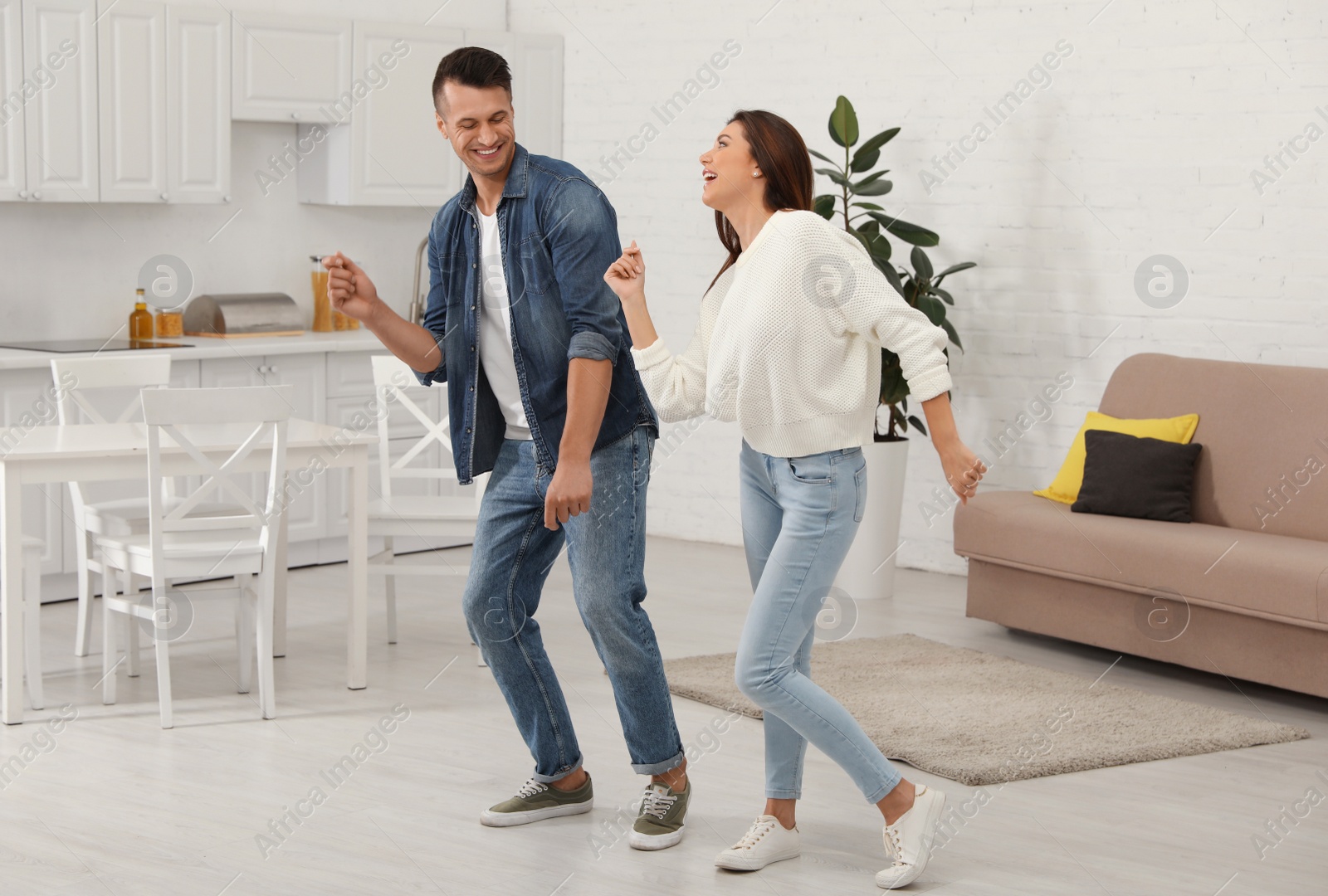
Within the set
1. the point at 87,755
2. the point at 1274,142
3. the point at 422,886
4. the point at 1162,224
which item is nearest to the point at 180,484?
the point at 87,755

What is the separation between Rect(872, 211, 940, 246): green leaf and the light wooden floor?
1.63 meters

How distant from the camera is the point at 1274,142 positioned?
497 centimetres

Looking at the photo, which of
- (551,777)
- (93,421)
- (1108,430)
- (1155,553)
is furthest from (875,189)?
(551,777)

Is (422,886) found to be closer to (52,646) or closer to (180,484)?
(52,646)

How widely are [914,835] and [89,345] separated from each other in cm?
398

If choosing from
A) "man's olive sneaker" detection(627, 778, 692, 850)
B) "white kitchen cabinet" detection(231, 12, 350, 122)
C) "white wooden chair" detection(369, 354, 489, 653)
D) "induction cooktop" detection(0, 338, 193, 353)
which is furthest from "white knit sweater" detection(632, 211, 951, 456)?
"white kitchen cabinet" detection(231, 12, 350, 122)

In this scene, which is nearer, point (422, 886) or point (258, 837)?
point (422, 886)

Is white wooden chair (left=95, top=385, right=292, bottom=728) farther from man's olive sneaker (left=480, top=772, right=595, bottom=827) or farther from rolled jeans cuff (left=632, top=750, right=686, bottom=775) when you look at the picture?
rolled jeans cuff (left=632, top=750, right=686, bottom=775)

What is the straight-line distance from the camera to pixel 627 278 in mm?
2641

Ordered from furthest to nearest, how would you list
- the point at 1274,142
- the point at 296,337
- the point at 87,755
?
1. the point at 296,337
2. the point at 1274,142
3. the point at 87,755

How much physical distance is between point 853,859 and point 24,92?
3.95 m

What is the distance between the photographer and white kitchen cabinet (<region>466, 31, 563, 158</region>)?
682 cm

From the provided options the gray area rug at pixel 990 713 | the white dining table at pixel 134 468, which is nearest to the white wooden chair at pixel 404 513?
the white dining table at pixel 134 468

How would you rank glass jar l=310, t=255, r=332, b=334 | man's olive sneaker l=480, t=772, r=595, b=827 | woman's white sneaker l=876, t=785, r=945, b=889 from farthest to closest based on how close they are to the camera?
1. glass jar l=310, t=255, r=332, b=334
2. man's olive sneaker l=480, t=772, r=595, b=827
3. woman's white sneaker l=876, t=785, r=945, b=889
